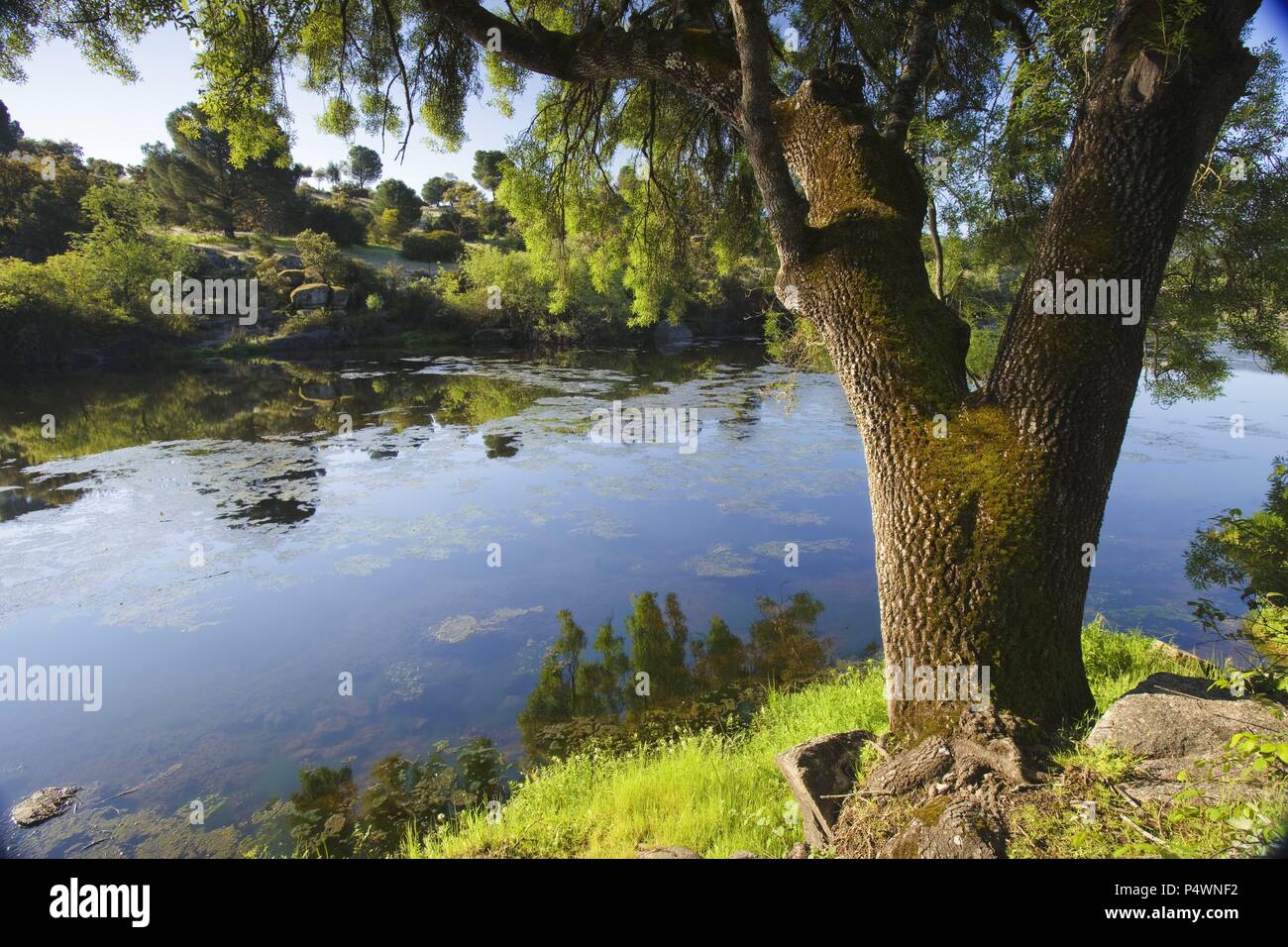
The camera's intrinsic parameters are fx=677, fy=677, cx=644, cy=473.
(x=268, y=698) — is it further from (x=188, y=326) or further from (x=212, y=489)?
(x=188, y=326)

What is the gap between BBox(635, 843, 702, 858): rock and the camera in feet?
10.8

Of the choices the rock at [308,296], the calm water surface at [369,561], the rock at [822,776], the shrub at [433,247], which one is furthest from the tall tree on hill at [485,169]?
the rock at [822,776]

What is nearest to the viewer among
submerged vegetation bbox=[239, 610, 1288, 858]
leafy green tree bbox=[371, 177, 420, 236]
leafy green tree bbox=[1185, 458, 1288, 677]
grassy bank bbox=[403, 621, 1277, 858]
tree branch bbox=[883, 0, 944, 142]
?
submerged vegetation bbox=[239, 610, 1288, 858]

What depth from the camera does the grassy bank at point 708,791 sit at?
11.7ft

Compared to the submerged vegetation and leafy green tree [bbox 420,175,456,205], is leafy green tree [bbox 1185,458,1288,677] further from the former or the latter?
leafy green tree [bbox 420,175,456,205]

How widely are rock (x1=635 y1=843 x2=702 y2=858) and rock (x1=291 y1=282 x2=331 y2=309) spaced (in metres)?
38.9

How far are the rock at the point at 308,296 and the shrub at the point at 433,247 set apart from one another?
12.1 meters

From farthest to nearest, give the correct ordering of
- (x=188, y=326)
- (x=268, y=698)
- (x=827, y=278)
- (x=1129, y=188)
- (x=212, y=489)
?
1. (x=188, y=326)
2. (x=212, y=489)
3. (x=268, y=698)
4. (x=827, y=278)
5. (x=1129, y=188)

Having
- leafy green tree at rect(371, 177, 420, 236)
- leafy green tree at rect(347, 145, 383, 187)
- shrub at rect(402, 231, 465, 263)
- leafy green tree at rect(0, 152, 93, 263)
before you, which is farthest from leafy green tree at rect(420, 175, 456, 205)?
leafy green tree at rect(0, 152, 93, 263)

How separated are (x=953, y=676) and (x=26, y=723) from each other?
7.82 metres

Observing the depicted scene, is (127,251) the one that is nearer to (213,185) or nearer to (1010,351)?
(213,185)

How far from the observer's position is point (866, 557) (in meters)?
9.57
